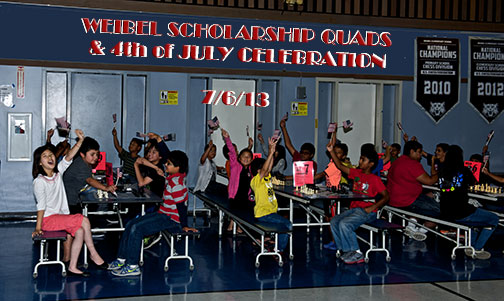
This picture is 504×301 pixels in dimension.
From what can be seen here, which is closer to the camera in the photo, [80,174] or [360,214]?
[80,174]

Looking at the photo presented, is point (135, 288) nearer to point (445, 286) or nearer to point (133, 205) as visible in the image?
point (133, 205)

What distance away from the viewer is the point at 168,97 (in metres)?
10.3

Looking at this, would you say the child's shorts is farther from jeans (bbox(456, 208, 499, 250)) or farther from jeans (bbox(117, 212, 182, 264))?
jeans (bbox(456, 208, 499, 250))

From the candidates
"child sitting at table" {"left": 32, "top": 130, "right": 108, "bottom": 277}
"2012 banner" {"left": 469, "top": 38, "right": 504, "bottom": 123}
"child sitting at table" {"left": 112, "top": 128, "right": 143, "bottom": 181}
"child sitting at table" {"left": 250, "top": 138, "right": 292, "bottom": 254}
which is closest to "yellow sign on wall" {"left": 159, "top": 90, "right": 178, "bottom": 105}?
"child sitting at table" {"left": 112, "top": 128, "right": 143, "bottom": 181}

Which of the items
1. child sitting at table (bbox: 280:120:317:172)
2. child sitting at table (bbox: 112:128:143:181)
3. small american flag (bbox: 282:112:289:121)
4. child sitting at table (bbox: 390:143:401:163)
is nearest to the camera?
child sitting at table (bbox: 280:120:317:172)

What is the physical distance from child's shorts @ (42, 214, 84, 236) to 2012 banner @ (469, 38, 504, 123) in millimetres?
8496

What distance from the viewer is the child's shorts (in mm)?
5898

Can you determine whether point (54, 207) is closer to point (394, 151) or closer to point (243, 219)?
point (243, 219)

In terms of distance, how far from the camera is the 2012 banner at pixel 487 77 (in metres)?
11.6

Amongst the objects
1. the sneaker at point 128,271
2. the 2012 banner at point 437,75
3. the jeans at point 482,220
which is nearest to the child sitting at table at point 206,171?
the sneaker at point 128,271

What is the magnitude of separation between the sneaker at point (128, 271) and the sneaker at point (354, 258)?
92.4 inches

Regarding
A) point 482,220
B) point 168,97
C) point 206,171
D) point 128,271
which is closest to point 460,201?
point 482,220

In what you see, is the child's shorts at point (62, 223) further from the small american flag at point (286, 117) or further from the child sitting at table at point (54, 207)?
the small american flag at point (286, 117)

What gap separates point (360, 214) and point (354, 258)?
53 centimetres
